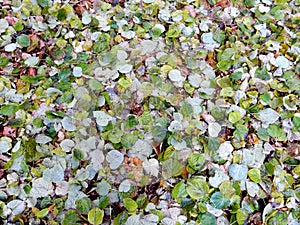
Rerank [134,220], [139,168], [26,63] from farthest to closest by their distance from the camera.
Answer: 1. [26,63]
2. [139,168]
3. [134,220]

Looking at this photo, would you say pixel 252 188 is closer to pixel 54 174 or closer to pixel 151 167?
pixel 151 167

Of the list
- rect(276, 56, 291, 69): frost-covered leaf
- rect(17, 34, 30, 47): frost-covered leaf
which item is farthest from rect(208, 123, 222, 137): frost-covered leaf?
rect(17, 34, 30, 47): frost-covered leaf

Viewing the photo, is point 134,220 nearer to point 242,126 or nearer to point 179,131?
point 179,131

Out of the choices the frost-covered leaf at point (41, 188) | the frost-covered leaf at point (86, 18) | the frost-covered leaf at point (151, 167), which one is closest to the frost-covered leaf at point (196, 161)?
the frost-covered leaf at point (151, 167)

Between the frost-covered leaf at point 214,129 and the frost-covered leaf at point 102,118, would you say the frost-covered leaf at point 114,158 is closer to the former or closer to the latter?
the frost-covered leaf at point 102,118

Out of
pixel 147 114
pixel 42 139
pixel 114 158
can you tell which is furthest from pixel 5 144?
pixel 147 114

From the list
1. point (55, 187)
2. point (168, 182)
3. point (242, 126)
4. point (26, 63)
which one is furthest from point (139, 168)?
point (26, 63)
